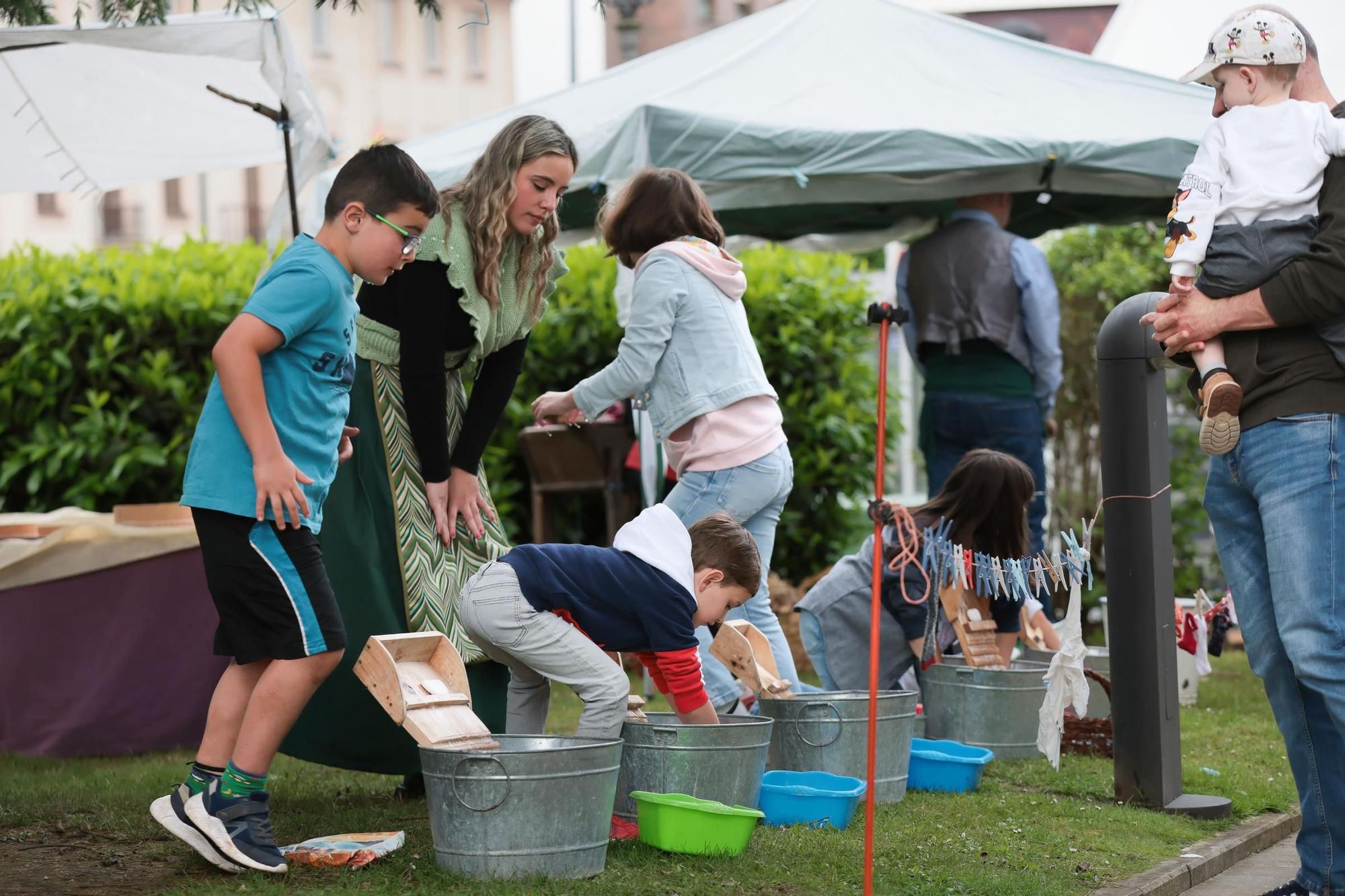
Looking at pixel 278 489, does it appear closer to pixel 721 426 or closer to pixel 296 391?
pixel 296 391

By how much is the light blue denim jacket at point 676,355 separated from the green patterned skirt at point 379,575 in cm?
67

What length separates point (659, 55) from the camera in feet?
27.2

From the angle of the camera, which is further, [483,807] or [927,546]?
[927,546]

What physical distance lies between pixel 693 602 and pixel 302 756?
1313mm

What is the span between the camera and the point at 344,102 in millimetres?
41875

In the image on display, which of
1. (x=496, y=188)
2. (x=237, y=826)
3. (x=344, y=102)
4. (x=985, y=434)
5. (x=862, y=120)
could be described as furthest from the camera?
(x=344, y=102)

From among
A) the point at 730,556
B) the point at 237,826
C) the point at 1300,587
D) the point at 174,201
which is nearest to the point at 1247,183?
the point at 1300,587

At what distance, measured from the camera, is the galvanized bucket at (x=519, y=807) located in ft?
11.6

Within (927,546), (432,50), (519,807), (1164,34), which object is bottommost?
(519,807)

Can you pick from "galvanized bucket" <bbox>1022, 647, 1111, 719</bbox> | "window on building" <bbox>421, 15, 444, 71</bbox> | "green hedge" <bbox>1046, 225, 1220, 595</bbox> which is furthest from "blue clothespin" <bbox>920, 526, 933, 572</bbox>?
"window on building" <bbox>421, 15, 444, 71</bbox>

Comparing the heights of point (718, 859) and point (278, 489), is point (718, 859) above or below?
below

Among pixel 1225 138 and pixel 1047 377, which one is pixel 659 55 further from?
pixel 1225 138

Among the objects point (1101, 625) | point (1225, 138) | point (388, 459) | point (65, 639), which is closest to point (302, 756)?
point (388, 459)

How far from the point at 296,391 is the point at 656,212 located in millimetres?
1700
